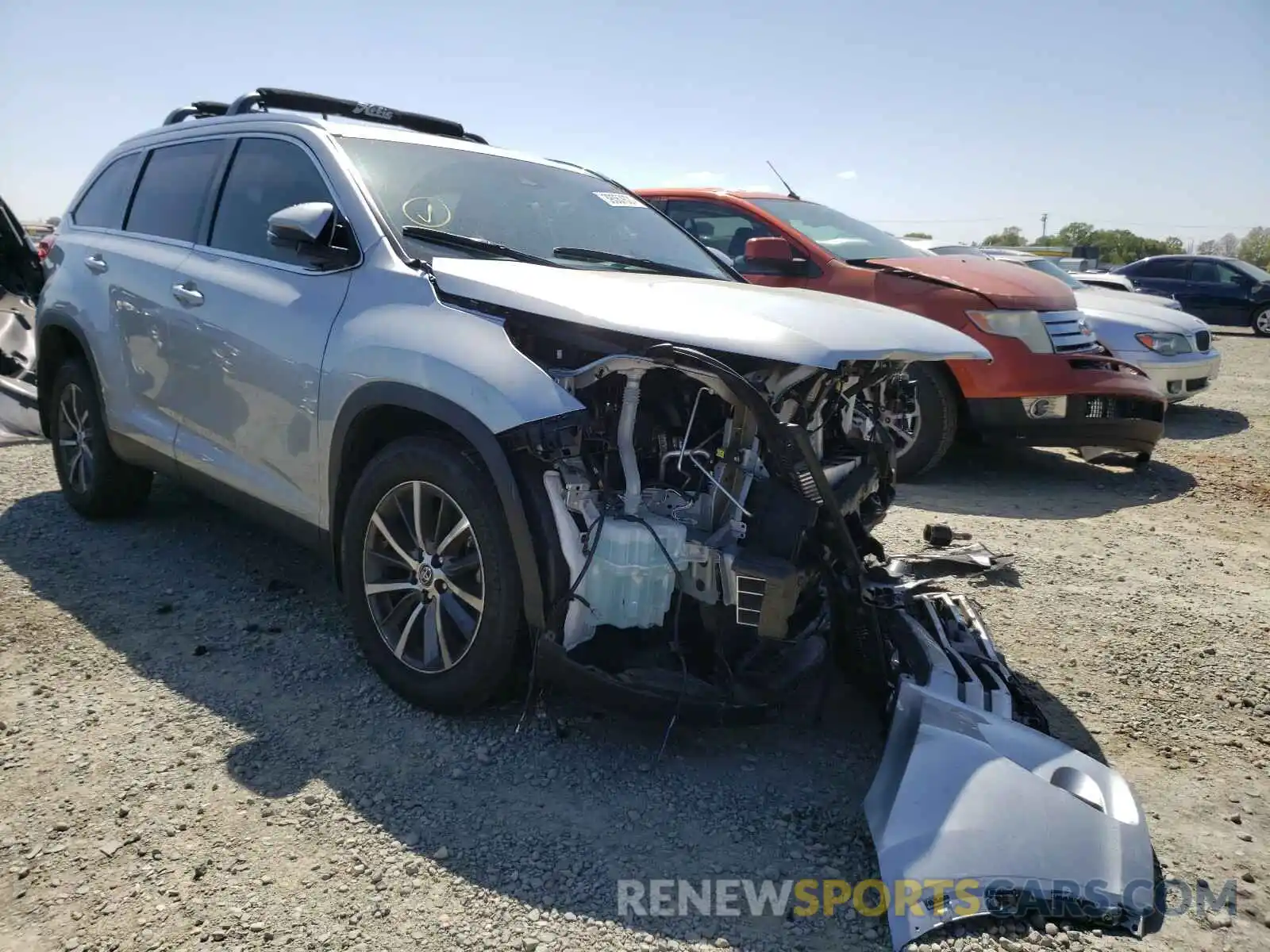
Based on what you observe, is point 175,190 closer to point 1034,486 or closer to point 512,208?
point 512,208

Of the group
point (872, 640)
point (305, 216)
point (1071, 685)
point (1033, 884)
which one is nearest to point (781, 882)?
point (1033, 884)

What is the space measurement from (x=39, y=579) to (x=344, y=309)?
2212 mm

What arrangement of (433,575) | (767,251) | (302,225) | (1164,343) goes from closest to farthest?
(433,575)
(302,225)
(767,251)
(1164,343)

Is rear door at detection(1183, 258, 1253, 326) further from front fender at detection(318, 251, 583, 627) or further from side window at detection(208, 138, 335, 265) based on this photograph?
front fender at detection(318, 251, 583, 627)

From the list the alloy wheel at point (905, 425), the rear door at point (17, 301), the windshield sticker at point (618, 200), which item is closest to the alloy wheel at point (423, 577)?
→ the windshield sticker at point (618, 200)

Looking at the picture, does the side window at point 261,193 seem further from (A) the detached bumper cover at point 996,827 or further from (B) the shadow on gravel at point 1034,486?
(B) the shadow on gravel at point 1034,486

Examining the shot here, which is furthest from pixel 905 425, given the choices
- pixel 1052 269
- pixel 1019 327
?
Answer: pixel 1052 269

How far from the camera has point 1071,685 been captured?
3.57 m

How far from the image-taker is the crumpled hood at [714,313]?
265cm

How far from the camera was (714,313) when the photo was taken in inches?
111

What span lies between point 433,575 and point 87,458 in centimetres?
295

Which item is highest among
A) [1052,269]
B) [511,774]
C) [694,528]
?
[1052,269]

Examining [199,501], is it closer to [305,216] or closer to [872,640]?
[305,216]

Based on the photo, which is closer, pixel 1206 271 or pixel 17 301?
pixel 17 301
